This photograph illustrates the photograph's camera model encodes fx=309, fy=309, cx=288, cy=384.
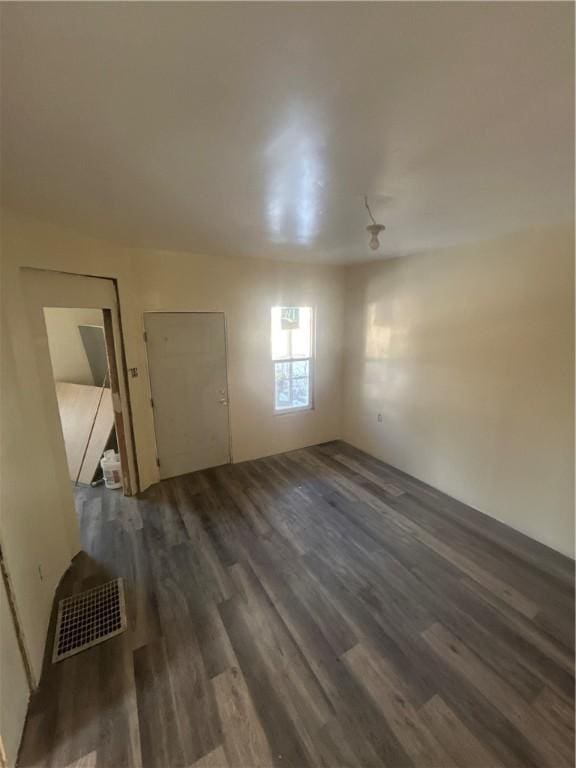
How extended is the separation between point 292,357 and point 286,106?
11.1 feet

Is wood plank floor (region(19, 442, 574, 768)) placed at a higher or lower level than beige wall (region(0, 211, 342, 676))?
lower

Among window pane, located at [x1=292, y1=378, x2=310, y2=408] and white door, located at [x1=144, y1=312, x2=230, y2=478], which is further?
window pane, located at [x1=292, y1=378, x2=310, y2=408]

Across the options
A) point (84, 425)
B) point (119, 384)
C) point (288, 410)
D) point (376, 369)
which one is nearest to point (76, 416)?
point (84, 425)

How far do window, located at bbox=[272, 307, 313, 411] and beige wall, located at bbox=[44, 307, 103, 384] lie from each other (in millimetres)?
2413

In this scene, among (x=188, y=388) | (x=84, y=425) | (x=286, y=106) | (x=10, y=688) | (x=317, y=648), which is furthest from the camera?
(x=84, y=425)

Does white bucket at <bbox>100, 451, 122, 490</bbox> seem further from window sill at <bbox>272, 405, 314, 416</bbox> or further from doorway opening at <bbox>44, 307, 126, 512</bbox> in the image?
window sill at <bbox>272, 405, 314, 416</bbox>

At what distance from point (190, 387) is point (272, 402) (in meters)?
1.13

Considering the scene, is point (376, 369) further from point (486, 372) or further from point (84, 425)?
point (84, 425)

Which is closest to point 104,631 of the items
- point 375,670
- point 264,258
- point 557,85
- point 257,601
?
point 257,601

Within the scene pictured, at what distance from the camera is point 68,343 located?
4.16 meters

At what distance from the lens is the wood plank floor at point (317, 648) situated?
139 cm

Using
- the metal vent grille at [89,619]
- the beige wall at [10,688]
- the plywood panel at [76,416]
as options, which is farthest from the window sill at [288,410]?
the beige wall at [10,688]

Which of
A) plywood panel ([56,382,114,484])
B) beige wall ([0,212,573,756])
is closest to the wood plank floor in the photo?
beige wall ([0,212,573,756])

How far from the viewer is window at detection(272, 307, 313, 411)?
4203mm
